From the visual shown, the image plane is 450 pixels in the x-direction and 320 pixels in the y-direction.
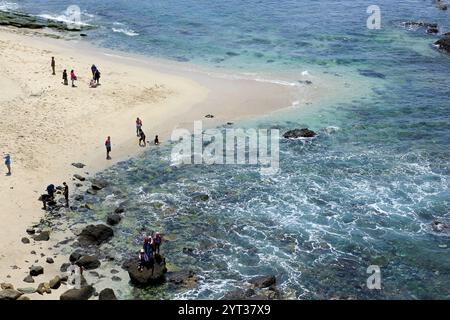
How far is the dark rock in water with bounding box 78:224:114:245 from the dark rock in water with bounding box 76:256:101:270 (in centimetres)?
178

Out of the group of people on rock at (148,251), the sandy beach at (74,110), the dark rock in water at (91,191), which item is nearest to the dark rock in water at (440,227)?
the group of people on rock at (148,251)

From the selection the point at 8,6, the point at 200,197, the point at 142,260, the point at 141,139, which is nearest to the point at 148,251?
the point at 142,260

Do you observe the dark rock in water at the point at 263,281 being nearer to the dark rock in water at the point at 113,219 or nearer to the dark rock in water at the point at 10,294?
the dark rock in water at the point at 113,219

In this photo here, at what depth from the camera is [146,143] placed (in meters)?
40.9

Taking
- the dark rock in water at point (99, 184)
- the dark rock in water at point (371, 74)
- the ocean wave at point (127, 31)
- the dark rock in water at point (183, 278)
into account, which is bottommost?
the dark rock in water at point (183, 278)

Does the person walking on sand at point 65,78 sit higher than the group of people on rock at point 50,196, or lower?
higher

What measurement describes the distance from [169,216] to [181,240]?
2620 millimetres

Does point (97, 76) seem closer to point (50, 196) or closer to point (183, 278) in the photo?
point (50, 196)

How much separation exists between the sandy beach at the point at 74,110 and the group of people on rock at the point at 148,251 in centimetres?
436

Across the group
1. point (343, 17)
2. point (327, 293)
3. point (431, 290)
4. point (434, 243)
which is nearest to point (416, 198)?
point (434, 243)

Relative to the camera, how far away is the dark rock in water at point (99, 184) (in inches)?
1359

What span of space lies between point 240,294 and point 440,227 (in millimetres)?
13281

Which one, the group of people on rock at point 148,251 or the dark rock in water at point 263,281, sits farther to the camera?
the group of people on rock at point 148,251

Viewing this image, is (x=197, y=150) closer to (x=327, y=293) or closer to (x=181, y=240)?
(x=181, y=240)
